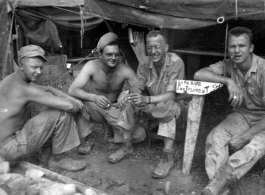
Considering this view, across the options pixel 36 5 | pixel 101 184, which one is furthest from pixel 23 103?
pixel 36 5

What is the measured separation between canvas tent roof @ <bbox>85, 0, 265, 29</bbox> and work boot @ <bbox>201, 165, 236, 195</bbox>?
5.95 ft

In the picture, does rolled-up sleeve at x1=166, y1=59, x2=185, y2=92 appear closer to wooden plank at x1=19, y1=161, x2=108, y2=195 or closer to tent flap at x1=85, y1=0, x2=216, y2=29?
tent flap at x1=85, y1=0, x2=216, y2=29

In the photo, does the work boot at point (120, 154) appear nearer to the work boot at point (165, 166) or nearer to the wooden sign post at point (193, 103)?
the work boot at point (165, 166)

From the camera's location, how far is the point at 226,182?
3.20 metres

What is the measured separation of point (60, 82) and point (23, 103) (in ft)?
14.4

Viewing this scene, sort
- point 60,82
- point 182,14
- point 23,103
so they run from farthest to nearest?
point 60,82 → point 182,14 → point 23,103

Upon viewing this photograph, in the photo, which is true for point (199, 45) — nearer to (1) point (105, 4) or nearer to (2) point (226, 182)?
(1) point (105, 4)

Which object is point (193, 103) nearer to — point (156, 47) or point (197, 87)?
point (197, 87)

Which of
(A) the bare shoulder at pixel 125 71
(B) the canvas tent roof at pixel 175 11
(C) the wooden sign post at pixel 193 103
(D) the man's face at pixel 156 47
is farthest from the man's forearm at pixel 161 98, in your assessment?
(B) the canvas tent roof at pixel 175 11

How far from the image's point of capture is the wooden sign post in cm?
356

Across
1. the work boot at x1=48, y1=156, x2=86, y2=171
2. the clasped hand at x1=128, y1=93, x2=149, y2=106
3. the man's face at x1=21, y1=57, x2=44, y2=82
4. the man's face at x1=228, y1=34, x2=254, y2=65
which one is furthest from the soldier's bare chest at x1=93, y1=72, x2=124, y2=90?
the man's face at x1=228, y1=34, x2=254, y2=65

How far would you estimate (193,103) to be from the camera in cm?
364

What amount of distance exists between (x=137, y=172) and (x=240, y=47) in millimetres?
1865

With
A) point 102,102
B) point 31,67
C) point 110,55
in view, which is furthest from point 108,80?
point 31,67
